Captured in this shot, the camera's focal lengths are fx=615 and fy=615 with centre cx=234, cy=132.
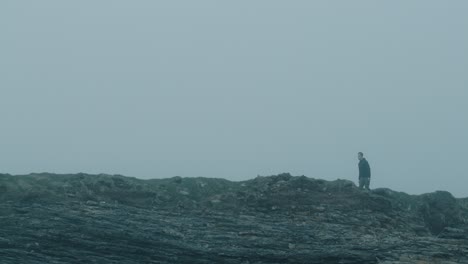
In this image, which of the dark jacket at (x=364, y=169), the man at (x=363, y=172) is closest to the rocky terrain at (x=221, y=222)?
the man at (x=363, y=172)

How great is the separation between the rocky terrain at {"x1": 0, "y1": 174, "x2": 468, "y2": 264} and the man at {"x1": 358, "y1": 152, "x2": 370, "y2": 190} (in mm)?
932

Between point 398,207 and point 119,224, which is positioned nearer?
point 119,224

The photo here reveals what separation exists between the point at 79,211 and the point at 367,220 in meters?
10.9

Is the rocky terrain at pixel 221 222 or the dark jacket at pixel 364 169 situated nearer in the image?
the rocky terrain at pixel 221 222

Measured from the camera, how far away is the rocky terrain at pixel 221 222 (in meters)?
19.6

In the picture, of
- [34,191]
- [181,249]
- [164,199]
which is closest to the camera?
[181,249]

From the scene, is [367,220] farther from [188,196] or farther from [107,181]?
[107,181]

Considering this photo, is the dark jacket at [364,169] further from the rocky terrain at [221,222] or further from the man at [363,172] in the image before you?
the rocky terrain at [221,222]

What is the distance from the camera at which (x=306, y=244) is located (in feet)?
68.3

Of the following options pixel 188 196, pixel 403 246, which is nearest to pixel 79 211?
pixel 188 196

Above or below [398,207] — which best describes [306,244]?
below

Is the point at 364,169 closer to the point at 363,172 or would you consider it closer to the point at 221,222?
the point at 363,172

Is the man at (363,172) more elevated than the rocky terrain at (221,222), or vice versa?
the man at (363,172)

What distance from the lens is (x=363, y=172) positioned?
27.4m
